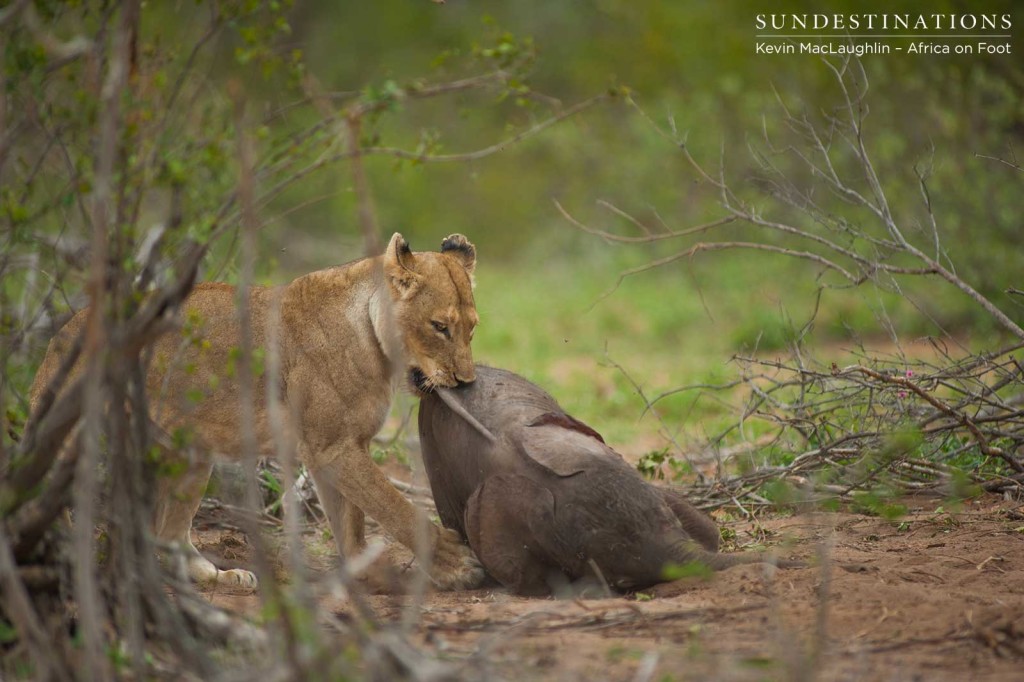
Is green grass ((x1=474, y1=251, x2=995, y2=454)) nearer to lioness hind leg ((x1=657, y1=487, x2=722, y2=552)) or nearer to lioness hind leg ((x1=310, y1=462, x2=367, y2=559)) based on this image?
lioness hind leg ((x1=310, y1=462, x2=367, y2=559))

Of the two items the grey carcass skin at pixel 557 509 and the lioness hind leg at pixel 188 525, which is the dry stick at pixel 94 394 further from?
the lioness hind leg at pixel 188 525

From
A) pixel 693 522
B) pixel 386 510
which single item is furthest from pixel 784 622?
pixel 386 510

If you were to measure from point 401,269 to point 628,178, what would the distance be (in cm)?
1119

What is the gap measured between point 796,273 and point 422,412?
8.99 meters

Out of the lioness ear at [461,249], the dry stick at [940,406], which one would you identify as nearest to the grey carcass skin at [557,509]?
the dry stick at [940,406]

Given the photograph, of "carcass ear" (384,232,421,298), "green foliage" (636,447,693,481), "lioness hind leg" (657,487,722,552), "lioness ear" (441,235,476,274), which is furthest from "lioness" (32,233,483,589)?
"green foliage" (636,447,693,481)

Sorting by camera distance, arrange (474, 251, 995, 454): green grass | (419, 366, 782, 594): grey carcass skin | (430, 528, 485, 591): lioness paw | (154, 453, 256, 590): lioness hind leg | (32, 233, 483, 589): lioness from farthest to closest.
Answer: (474, 251, 995, 454): green grass, (32, 233, 483, 589): lioness, (154, 453, 256, 590): lioness hind leg, (430, 528, 485, 591): lioness paw, (419, 366, 782, 594): grey carcass skin

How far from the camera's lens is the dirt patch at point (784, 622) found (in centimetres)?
351

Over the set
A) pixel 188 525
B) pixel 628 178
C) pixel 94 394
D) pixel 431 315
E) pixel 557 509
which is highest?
pixel 628 178

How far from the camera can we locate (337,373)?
5.59 metres

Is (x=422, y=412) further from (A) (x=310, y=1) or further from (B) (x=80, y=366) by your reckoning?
(A) (x=310, y=1)

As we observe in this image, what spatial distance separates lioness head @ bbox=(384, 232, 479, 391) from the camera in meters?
5.37

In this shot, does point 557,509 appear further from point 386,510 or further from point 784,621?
point 386,510

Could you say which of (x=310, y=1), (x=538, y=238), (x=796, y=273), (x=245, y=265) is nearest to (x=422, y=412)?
(x=245, y=265)
